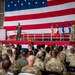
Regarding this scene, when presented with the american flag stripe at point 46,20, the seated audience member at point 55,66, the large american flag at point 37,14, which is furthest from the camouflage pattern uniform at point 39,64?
the american flag stripe at point 46,20

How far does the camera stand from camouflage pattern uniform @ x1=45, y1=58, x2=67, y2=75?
6160 millimetres

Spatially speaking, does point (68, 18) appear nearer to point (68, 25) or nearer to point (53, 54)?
point (68, 25)

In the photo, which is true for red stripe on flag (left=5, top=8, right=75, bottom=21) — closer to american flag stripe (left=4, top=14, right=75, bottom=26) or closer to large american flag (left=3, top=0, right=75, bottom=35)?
large american flag (left=3, top=0, right=75, bottom=35)

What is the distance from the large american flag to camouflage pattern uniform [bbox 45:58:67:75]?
11.6 metres

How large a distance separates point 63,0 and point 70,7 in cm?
76

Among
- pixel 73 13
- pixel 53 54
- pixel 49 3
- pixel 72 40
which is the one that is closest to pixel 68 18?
pixel 73 13

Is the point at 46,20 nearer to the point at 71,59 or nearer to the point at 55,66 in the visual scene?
the point at 71,59

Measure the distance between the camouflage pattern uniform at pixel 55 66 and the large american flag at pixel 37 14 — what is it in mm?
11554

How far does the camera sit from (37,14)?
19.5 m

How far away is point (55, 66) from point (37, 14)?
13.5m

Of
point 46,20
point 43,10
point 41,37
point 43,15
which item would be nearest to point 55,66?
point 41,37

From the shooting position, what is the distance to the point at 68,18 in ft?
58.9

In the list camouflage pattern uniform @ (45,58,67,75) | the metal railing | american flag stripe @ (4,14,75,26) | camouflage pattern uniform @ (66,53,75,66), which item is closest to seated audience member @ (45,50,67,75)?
camouflage pattern uniform @ (45,58,67,75)

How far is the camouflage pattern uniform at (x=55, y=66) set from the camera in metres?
6.16
